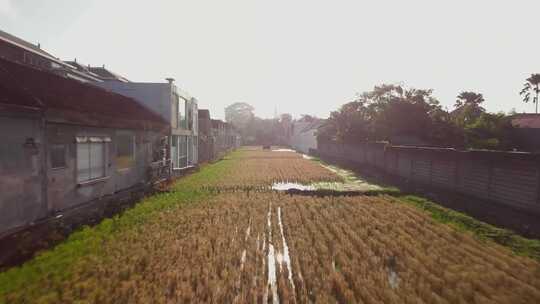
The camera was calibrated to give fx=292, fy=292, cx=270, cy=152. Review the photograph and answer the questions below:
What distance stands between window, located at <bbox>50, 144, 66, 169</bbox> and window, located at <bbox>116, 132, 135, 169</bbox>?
347cm

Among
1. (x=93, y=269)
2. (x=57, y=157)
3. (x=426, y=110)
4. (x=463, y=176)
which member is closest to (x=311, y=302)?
(x=93, y=269)

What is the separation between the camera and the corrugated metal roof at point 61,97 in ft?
26.1

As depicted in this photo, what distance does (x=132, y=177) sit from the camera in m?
14.7

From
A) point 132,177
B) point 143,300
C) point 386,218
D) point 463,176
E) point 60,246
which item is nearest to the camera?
point 143,300

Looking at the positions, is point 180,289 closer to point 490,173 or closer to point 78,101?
point 78,101

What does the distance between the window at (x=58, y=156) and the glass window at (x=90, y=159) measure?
2.24 feet

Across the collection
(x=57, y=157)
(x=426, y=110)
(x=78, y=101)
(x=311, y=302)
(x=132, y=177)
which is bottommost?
(x=311, y=302)

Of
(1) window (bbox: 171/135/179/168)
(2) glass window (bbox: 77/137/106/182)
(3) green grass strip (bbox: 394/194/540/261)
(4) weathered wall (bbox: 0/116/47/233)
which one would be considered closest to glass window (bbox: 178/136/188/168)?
(1) window (bbox: 171/135/179/168)

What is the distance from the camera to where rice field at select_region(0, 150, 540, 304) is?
5.13 metres

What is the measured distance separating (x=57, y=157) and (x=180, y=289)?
700 centimetres

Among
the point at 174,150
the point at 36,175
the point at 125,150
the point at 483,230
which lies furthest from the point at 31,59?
the point at 483,230

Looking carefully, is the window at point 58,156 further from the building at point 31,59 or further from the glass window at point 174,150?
the building at point 31,59

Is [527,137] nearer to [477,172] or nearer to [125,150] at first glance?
[477,172]

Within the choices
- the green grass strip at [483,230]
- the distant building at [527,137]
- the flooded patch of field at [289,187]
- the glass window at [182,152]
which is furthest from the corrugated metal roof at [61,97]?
the distant building at [527,137]
